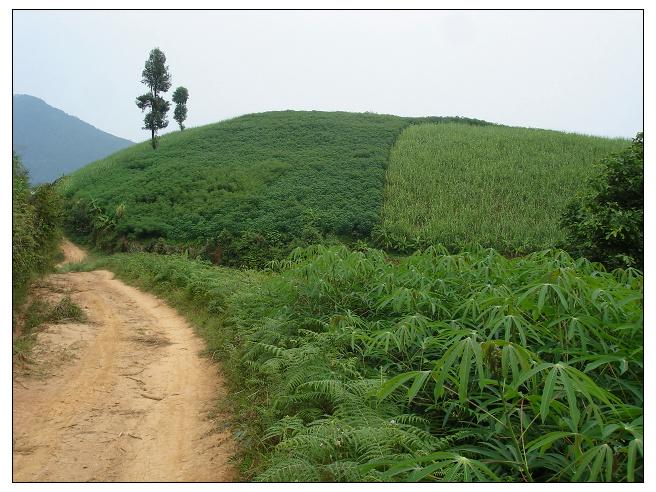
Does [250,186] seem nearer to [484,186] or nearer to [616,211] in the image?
[484,186]

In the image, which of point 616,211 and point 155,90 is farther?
point 155,90

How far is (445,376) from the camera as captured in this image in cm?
237

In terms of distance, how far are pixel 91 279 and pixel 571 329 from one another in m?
12.7

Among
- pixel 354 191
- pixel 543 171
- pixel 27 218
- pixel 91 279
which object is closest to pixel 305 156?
pixel 354 191

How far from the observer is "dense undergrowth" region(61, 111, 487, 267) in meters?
17.7

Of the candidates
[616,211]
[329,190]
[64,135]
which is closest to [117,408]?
[616,211]

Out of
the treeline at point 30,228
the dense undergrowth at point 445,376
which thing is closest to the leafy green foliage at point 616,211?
the dense undergrowth at point 445,376

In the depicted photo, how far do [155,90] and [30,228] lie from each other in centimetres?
2408

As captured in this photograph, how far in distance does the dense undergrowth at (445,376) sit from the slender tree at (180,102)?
3619 cm

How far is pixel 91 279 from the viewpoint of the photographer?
40.2 ft

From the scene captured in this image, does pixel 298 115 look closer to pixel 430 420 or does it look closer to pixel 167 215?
pixel 167 215

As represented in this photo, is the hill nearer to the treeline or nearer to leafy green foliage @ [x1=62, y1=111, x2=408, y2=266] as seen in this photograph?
leafy green foliage @ [x1=62, y1=111, x2=408, y2=266]

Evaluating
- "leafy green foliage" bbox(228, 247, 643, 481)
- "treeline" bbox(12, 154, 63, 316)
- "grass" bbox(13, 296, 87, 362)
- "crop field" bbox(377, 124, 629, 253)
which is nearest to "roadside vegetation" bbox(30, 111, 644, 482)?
"leafy green foliage" bbox(228, 247, 643, 481)

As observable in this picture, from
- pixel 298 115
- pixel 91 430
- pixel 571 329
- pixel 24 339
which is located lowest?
pixel 91 430
